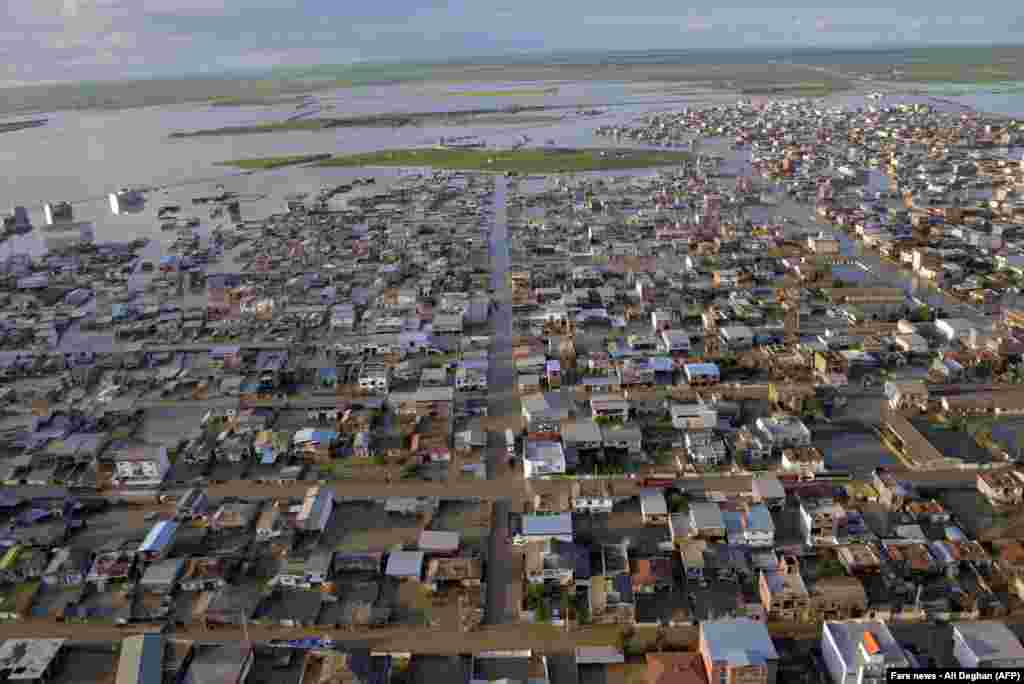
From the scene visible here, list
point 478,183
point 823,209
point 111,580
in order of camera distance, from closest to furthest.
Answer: point 111,580, point 823,209, point 478,183

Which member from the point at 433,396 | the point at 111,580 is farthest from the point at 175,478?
the point at 433,396

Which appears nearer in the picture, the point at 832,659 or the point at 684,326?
the point at 832,659

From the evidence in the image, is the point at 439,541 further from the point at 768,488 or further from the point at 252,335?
the point at 252,335

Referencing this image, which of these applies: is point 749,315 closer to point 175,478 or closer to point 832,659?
point 832,659

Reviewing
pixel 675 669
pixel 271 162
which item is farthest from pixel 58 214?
pixel 675 669

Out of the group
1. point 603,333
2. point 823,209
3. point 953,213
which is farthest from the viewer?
point 823,209
